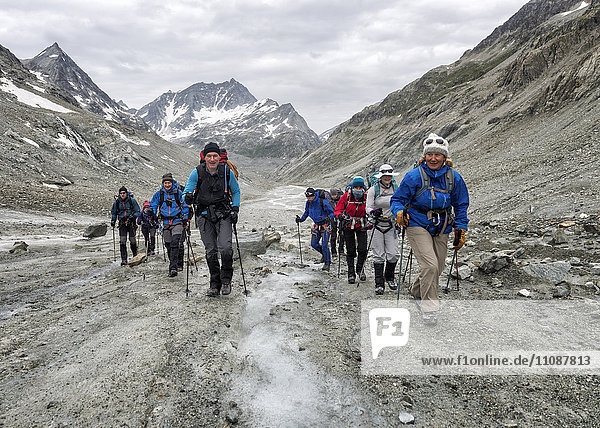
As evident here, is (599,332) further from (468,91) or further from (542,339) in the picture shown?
(468,91)

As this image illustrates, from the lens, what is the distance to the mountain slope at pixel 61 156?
2764 centimetres

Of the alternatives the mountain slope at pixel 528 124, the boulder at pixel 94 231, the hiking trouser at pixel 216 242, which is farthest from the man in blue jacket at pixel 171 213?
the mountain slope at pixel 528 124

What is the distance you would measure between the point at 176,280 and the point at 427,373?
631cm

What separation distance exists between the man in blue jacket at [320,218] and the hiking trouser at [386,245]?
251cm

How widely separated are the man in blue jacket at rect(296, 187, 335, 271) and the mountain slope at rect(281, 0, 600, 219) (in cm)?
900

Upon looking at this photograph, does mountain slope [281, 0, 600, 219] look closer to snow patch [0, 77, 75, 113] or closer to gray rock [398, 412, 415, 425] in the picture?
gray rock [398, 412, 415, 425]

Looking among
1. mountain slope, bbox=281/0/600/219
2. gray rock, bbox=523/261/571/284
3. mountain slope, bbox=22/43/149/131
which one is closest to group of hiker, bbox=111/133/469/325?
A: gray rock, bbox=523/261/571/284

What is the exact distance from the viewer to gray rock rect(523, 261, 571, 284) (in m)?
6.79

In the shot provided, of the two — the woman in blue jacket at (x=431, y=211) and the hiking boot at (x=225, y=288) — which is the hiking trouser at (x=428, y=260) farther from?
the hiking boot at (x=225, y=288)

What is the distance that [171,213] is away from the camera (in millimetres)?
9328

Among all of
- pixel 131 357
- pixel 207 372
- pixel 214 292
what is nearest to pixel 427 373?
pixel 207 372

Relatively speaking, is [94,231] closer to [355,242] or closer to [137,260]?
[137,260]

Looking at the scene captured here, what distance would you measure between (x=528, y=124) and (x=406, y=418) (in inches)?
1802
